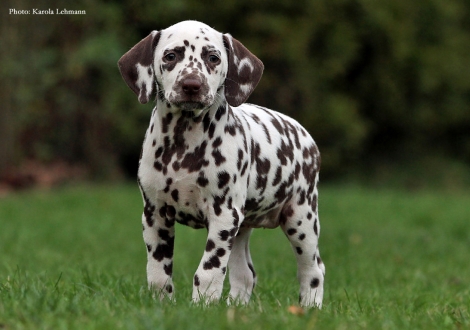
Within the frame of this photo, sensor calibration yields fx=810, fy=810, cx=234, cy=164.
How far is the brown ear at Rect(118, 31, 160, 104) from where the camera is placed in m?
5.64

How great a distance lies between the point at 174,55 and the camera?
545 cm

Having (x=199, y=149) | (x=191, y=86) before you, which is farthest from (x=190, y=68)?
(x=199, y=149)

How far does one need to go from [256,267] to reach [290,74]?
55.3ft

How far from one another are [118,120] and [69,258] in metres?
11.3

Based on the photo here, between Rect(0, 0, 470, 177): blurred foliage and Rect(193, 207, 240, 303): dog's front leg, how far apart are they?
580 inches

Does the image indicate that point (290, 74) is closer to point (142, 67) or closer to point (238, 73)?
point (238, 73)

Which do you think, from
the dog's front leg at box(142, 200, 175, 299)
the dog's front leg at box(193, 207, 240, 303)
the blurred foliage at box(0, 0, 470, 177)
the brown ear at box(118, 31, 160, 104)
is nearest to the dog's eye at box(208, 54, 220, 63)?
the brown ear at box(118, 31, 160, 104)

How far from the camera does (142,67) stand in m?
5.68

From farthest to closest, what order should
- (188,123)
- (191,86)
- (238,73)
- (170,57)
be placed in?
1. (238,73)
2. (188,123)
3. (170,57)
4. (191,86)

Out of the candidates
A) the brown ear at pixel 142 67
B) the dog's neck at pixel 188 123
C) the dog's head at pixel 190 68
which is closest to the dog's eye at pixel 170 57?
the dog's head at pixel 190 68

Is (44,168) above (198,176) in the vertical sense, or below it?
below

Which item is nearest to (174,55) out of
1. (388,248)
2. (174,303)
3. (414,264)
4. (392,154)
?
(174,303)

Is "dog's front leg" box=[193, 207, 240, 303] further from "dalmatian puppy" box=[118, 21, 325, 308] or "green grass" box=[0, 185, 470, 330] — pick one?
"green grass" box=[0, 185, 470, 330]

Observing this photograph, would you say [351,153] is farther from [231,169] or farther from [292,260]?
[231,169]
